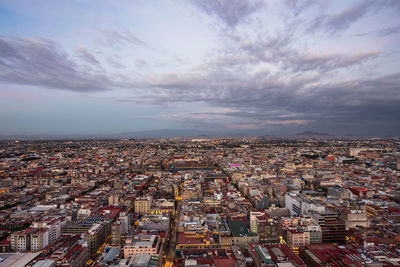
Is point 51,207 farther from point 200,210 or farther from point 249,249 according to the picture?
point 249,249

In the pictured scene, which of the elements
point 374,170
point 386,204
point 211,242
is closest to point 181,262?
point 211,242

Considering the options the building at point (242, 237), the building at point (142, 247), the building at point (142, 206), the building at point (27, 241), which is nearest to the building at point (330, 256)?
the building at point (242, 237)

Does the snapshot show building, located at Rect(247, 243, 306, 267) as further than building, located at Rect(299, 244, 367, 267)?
Answer: Yes

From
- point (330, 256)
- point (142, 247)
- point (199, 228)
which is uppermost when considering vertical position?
point (142, 247)

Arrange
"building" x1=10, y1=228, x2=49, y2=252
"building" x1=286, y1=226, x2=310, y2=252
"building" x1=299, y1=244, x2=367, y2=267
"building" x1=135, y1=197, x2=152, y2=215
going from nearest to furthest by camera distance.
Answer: "building" x1=299, y1=244, x2=367, y2=267 → "building" x1=10, y1=228, x2=49, y2=252 → "building" x1=286, y1=226, x2=310, y2=252 → "building" x1=135, y1=197, x2=152, y2=215

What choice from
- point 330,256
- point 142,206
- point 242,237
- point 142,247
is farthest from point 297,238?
point 142,206

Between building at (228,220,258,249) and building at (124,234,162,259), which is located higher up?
building at (124,234,162,259)

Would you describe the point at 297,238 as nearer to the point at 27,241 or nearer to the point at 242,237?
the point at 242,237

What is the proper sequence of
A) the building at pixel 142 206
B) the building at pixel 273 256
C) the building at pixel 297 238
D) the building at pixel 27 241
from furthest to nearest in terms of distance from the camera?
the building at pixel 142 206 < the building at pixel 297 238 < the building at pixel 27 241 < the building at pixel 273 256

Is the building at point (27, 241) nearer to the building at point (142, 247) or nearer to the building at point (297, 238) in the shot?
the building at point (142, 247)

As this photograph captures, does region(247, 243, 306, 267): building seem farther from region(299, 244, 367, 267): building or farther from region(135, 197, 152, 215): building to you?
region(135, 197, 152, 215): building

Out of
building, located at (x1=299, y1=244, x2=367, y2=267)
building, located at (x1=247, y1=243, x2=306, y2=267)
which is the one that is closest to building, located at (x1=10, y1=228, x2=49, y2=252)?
building, located at (x1=247, y1=243, x2=306, y2=267)
